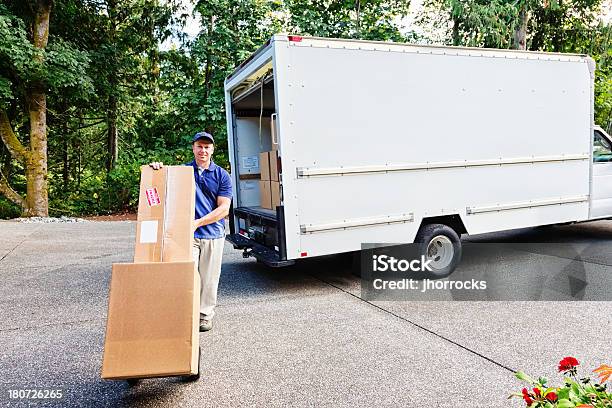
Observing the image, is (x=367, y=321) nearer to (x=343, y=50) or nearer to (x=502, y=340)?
(x=502, y=340)

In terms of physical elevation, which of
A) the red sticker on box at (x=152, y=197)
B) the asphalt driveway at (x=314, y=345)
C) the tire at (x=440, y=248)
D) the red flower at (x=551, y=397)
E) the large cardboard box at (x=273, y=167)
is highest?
the large cardboard box at (x=273, y=167)

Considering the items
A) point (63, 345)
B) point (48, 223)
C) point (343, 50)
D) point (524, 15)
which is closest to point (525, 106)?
point (343, 50)

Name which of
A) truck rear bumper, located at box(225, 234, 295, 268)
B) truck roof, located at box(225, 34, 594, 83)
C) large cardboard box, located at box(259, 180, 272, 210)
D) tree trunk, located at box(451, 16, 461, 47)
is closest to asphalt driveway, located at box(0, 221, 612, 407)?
truck rear bumper, located at box(225, 234, 295, 268)

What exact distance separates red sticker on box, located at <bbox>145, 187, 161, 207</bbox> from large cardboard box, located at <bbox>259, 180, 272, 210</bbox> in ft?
9.29

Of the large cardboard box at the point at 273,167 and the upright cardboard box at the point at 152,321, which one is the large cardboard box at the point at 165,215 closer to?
the upright cardboard box at the point at 152,321

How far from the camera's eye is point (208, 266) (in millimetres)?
3857

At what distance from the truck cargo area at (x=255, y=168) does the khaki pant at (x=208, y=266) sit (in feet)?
4.13

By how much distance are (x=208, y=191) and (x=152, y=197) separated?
0.68m

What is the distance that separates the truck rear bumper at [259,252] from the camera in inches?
191

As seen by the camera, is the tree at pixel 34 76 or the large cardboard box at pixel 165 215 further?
the tree at pixel 34 76

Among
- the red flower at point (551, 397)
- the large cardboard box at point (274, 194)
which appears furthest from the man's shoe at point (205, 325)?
the red flower at point (551, 397)

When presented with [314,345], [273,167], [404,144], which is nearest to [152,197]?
[314,345]

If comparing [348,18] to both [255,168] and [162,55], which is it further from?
[255,168]

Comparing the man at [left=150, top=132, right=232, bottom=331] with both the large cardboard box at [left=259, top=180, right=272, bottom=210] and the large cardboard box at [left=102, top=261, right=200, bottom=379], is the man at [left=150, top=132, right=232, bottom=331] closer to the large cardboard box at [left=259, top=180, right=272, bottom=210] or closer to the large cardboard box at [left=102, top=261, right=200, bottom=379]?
the large cardboard box at [left=102, top=261, right=200, bottom=379]
